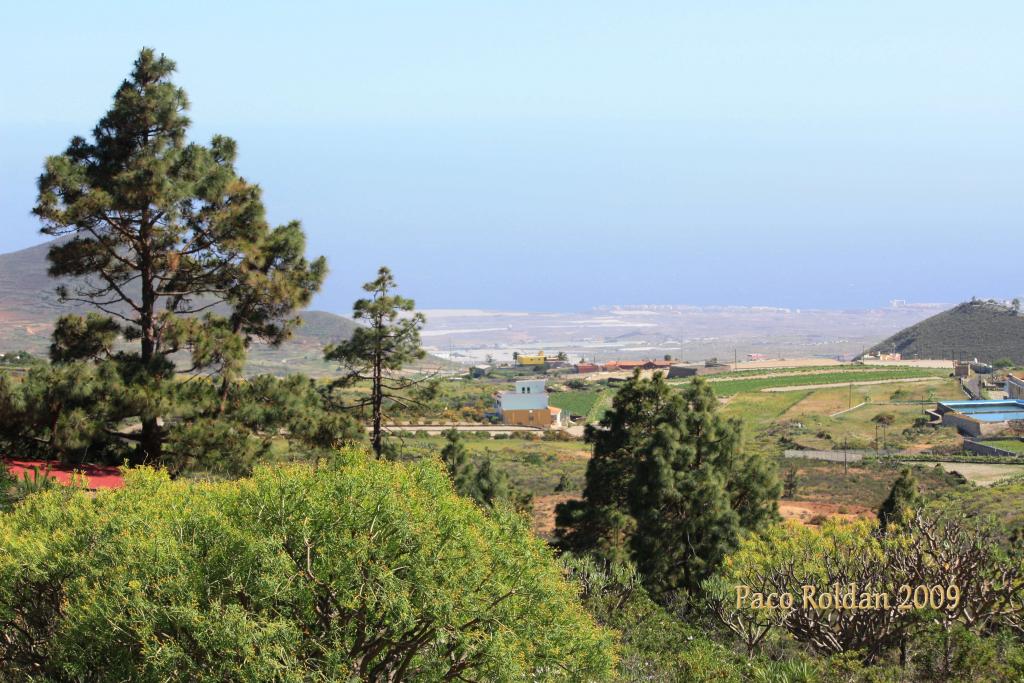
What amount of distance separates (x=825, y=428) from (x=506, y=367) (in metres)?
75.1

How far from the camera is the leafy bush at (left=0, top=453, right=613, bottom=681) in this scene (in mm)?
9703

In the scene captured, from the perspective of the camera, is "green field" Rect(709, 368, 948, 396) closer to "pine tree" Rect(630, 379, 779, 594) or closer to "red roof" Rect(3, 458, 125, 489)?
"pine tree" Rect(630, 379, 779, 594)

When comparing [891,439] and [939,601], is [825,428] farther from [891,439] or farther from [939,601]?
[939,601]

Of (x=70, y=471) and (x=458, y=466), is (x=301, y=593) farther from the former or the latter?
(x=458, y=466)

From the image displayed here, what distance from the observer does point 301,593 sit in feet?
33.4

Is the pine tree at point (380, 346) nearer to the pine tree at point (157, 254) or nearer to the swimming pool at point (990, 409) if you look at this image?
the pine tree at point (157, 254)

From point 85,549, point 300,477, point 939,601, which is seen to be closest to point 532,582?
point 300,477

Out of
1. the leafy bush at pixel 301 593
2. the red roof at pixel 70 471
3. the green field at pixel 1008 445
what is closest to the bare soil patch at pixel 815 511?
the red roof at pixel 70 471

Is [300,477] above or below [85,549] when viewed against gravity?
above

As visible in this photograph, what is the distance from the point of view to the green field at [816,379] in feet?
304

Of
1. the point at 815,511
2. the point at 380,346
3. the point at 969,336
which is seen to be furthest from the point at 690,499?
the point at 969,336

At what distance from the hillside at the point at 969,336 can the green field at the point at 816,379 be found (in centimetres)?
1942

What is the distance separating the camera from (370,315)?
2492cm

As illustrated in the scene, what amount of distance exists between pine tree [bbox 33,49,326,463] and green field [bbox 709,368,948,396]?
70.3 meters
